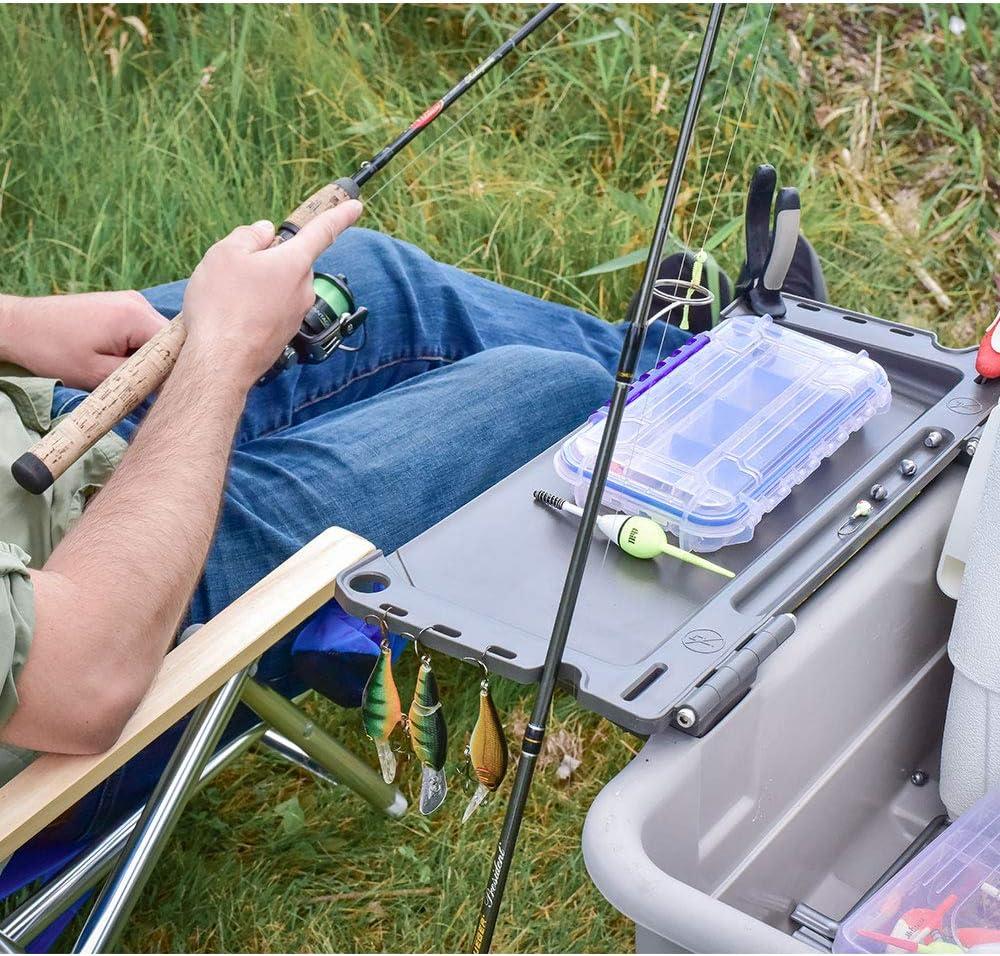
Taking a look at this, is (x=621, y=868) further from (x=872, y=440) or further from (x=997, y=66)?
(x=997, y=66)

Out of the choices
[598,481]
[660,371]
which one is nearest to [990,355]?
[660,371]

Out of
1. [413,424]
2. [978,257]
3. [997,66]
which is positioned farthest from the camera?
[997,66]

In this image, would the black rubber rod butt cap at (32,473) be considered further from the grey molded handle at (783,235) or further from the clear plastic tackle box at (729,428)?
the grey molded handle at (783,235)

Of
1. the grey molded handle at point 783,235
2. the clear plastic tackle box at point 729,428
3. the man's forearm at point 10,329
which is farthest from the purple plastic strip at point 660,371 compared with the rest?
the man's forearm at point 10,329

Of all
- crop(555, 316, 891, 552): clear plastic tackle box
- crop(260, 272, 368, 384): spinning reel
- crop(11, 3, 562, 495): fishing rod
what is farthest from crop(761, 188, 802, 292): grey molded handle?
crop(260, 272, 368, 384): spinning reel

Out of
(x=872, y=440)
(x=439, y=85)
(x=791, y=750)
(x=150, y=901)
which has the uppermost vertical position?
(x=872, y=440)

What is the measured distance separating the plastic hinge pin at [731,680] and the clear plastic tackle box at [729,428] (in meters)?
0.15

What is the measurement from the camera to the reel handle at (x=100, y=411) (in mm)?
1354

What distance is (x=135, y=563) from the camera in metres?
1.27

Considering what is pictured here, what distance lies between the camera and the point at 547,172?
9.64 ft

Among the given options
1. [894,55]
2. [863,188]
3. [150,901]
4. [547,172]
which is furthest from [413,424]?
[894,55]

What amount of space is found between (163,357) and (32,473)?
23 centimetres

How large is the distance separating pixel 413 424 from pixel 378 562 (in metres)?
0.42

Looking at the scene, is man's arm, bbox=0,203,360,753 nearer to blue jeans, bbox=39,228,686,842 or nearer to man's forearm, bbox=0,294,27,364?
blue jeans, bbox=39,228,686,842
